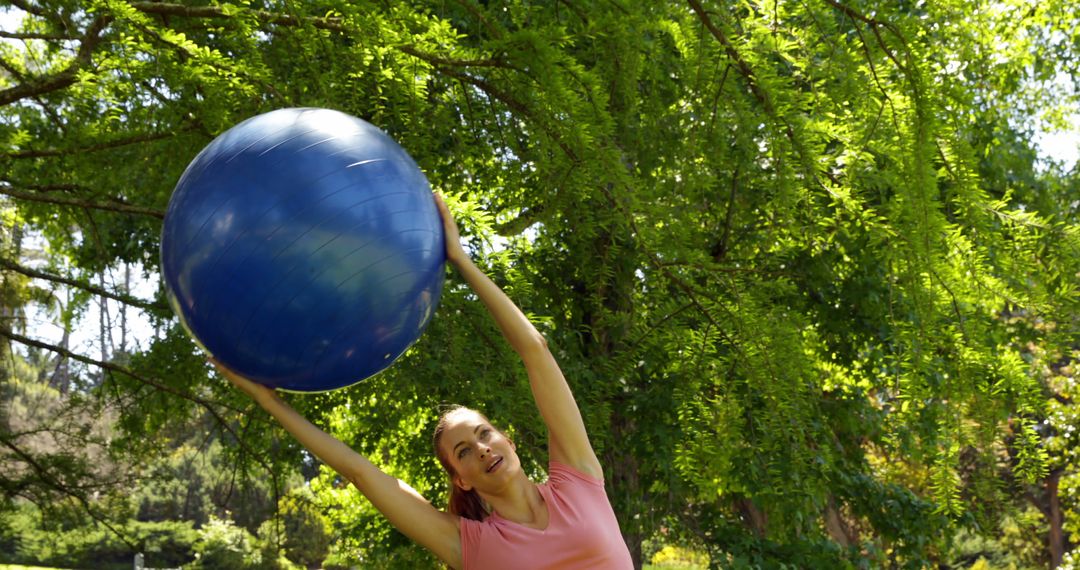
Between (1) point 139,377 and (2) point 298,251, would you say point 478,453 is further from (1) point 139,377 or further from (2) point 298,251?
(1) point 139,377

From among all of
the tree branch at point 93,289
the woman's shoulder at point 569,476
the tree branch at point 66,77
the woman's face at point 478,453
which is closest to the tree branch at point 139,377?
the tree branch at point 93,289

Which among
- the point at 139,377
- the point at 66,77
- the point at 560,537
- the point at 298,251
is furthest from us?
the point at 139,377

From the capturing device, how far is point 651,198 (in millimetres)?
4168

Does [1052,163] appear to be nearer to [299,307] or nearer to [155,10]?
[155,10]

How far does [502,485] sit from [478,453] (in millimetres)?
99

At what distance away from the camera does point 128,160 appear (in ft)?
17.2

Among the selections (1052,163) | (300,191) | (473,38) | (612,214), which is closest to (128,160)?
(473,38)

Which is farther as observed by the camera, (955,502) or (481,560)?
(955,502)

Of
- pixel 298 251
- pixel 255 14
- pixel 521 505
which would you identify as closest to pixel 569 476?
pixel 521 505

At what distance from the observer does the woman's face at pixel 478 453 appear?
9.32 ft

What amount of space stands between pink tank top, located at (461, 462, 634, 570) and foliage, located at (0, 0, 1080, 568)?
2.95 feet

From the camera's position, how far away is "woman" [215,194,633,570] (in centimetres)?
272

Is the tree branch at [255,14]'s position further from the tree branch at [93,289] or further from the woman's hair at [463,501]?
the tree branch at [93,289]

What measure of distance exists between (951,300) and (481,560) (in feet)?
5.04
